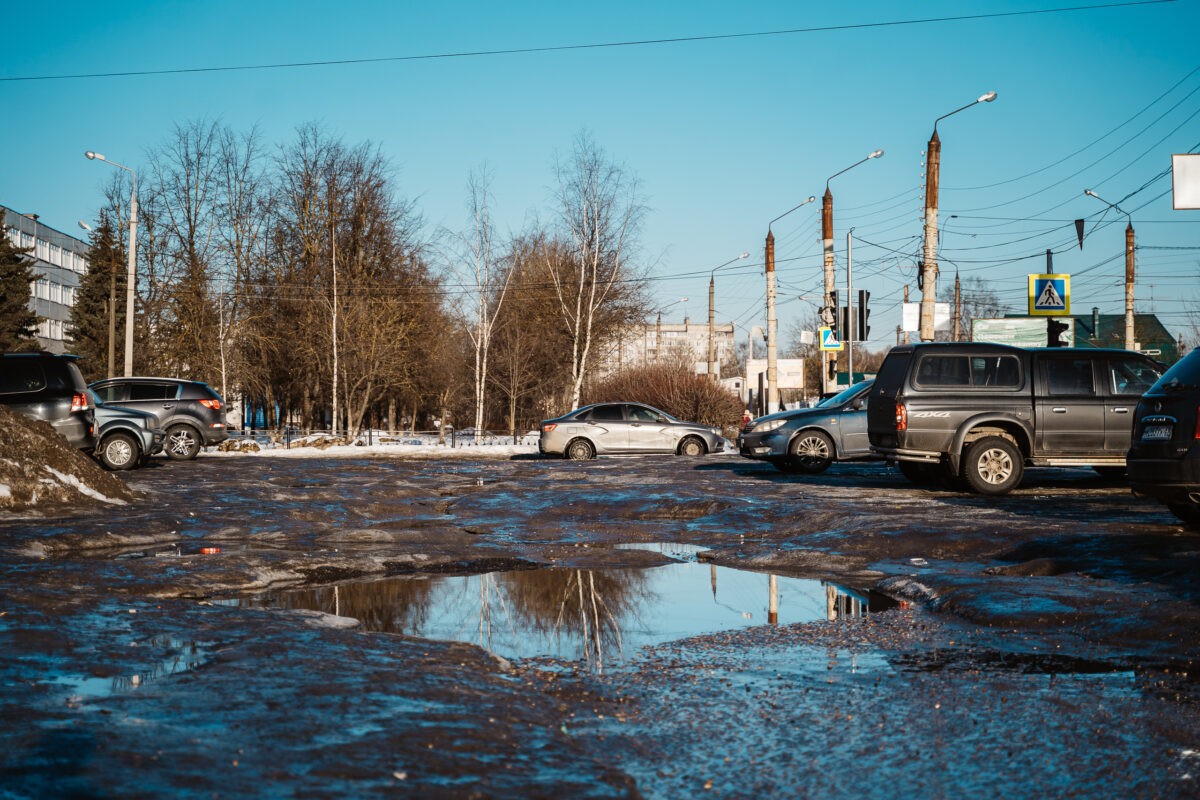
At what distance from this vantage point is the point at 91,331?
212 feet

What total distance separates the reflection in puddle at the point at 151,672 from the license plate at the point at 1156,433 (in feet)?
27.4

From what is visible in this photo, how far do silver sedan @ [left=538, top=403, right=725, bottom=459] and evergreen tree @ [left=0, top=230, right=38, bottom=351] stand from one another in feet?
149

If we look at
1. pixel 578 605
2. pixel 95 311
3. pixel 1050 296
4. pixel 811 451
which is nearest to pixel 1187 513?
pixel 578 605

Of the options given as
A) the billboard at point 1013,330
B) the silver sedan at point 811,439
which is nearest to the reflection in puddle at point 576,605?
the silver sedan at point 811,439

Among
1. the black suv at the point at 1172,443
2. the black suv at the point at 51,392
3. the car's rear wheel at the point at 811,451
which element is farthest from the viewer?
the car's rear wheel at the point at 811,451

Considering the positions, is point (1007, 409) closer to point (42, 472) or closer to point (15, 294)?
point (42, 472)

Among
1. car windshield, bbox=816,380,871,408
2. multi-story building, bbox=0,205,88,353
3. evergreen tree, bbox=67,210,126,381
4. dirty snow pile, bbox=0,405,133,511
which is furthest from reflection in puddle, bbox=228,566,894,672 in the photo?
multi-story building, bbox=0,205,88,353

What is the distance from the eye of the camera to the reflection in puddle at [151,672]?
4.89 metres

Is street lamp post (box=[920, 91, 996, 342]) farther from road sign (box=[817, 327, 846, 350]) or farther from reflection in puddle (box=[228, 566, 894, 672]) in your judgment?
reflection in puddle (box=[228, 566, 894, 672])

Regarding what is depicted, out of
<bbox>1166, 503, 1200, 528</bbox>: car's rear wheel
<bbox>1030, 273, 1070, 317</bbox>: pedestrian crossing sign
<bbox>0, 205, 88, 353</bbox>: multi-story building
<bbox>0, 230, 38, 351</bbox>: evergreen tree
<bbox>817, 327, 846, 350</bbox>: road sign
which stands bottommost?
<bbox>1166, 503, 1200, 528</bbox>: car's rear wheel

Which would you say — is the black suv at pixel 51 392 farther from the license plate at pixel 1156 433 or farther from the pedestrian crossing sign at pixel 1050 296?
the pedestrian crossing sign at pixel 1050 296

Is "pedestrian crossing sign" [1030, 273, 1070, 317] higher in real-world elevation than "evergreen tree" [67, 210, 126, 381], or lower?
lower

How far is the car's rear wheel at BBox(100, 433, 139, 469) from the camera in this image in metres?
22.8

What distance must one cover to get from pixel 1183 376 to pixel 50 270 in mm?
105061
